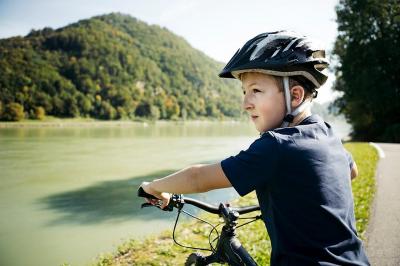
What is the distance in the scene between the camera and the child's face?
5.90 ft

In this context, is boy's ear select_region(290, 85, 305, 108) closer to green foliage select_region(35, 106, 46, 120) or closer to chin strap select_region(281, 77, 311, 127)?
chin strap select_region(281, 77, 311, 127)

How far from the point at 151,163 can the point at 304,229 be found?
17.7m

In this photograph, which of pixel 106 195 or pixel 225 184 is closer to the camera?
pixel 225 184

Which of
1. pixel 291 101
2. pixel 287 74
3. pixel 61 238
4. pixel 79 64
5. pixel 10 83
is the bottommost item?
pixel 61 238

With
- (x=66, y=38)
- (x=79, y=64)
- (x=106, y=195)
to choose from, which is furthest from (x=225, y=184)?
(x=66, y=38)

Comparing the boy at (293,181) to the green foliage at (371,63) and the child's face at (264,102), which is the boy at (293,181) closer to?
the child's face at (264,102)

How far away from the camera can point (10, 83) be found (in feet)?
322

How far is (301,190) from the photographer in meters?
1.51

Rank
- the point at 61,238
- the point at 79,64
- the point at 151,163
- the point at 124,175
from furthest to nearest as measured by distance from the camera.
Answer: the point at 79,64, the point at 151,163, the point at 124,175, the point at 61,238

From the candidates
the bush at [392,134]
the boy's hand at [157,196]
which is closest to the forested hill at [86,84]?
the bush at [392,134]

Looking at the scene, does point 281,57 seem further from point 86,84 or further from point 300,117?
point 86,84

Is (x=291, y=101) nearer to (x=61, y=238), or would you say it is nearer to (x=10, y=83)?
(x=61, y=238)

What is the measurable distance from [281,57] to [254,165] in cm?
68

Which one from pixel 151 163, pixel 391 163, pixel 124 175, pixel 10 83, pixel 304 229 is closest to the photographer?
pixel 304 229
